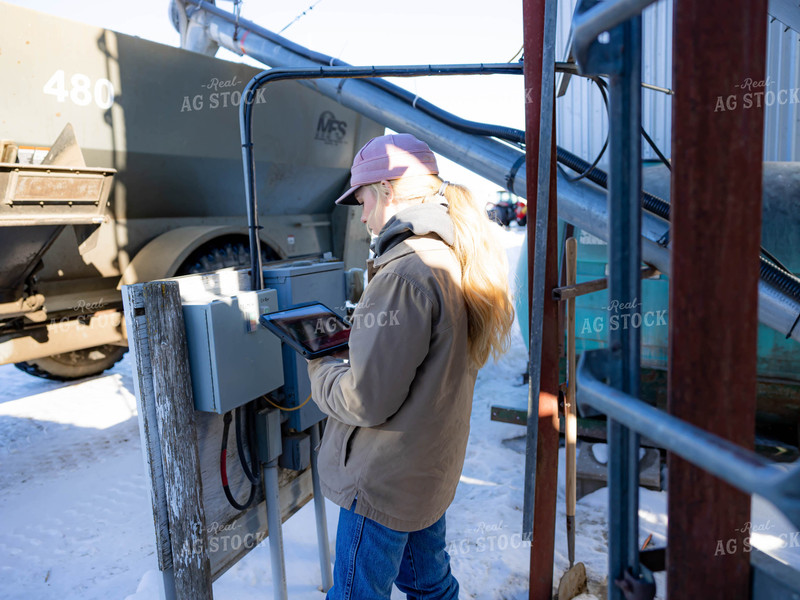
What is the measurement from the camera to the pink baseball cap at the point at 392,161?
1691 mm

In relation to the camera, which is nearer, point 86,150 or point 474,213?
point 474,213

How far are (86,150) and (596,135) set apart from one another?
Answer: 3.88m

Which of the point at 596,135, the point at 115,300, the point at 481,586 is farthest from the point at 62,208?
the point at 596,135

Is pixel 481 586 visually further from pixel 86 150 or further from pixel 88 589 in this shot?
pixel 86 150

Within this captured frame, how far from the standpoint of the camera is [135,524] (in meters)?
3.40

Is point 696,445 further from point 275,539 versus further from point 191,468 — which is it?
point 275,539

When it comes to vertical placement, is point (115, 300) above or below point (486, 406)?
above

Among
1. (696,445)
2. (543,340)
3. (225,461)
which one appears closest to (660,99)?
(543,340)

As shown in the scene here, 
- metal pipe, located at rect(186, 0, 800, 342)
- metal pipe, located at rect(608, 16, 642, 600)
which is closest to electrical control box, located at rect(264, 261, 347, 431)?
metal pipe, located at rect(186, 0, 800, 342)

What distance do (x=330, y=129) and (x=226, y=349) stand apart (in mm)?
4484

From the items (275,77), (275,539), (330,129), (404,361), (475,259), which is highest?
(330,129)

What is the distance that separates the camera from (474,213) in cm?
173

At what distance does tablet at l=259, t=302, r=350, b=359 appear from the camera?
5.90ft

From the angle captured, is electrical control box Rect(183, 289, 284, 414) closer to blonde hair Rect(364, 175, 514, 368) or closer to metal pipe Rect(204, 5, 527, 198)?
blonde hair Rect(364, 175, 514, 368)
